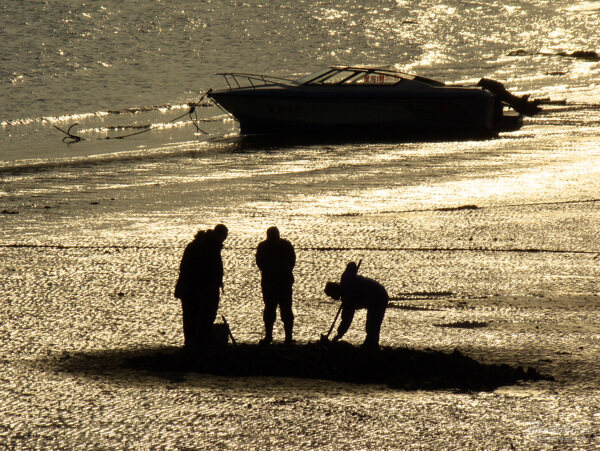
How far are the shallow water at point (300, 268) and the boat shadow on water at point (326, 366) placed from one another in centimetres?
14

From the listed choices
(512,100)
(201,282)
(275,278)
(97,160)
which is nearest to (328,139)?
(97,160)

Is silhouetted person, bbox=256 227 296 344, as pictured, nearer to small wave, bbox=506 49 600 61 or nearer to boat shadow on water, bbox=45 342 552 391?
boat shadow on water, bbox=45 342 552 391

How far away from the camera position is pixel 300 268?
13242 millimetres

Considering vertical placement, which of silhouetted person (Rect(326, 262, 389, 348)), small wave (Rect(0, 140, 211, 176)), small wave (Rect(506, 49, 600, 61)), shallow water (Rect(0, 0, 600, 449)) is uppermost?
small wave (Rect(506, 49, 600, 61))

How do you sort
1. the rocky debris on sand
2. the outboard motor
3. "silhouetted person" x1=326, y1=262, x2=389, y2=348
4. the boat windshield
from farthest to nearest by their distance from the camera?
1. the outboard motor
2. the boat windshield
3. "silhouetted person" x1=326, y1=262, x2=389, y2=348
4. the rocky debris on sand

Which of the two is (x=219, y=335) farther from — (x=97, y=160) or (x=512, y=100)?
(x=512, y=100)

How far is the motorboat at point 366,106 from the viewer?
94.1 feet

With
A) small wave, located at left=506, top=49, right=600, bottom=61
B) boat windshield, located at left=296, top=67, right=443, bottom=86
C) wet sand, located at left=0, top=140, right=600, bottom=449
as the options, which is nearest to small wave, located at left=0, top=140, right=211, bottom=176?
boat windshield, located at left=296, top=67, right=443, bottom=86

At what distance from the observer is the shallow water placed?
818cm

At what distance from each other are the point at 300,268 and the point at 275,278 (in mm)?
3244

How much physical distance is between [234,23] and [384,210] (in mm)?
59290

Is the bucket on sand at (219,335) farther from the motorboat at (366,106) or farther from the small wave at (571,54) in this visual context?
the small wave at (571,54)

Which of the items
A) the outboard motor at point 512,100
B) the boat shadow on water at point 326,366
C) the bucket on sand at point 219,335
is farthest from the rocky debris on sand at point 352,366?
the outboard motor at point 512,100

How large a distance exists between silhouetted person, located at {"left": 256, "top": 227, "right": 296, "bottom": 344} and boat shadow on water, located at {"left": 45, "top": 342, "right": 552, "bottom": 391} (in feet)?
1.27
